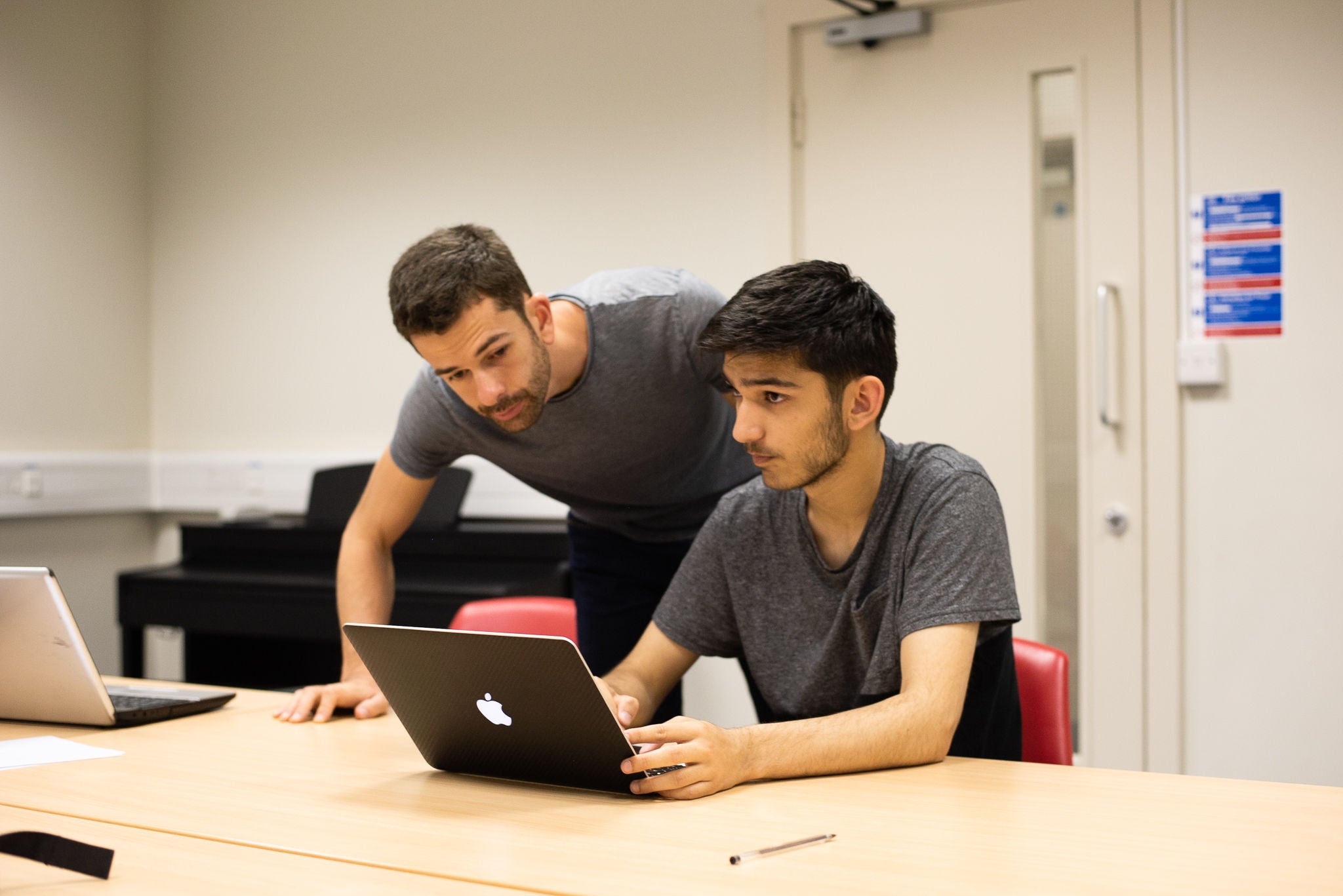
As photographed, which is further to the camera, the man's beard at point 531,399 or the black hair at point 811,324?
the man's beard at point 531,399

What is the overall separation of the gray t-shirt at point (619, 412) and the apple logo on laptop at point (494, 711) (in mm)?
731

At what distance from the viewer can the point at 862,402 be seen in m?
1.47

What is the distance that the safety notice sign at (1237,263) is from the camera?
8.77ft

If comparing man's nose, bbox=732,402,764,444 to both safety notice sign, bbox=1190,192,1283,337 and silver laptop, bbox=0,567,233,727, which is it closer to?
silver laptop, bbox=0,567,233,727

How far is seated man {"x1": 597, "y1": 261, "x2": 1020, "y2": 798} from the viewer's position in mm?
1331

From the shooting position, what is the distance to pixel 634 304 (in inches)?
75.7

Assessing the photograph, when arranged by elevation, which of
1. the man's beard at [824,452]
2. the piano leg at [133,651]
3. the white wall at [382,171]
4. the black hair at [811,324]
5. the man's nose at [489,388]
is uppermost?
the white wall at [382,171]

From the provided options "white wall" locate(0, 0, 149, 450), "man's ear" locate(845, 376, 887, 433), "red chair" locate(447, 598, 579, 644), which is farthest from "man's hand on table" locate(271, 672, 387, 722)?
"white wall" locate(0, 0, 149, 450)

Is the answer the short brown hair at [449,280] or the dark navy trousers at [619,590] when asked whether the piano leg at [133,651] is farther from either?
the short brown hair at [449,280]

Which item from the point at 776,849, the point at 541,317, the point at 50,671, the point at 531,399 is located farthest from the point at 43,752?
the point at 776,849

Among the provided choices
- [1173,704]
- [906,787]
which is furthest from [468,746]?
[1173,704]

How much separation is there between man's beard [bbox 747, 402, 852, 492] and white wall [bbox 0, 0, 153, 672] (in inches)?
115

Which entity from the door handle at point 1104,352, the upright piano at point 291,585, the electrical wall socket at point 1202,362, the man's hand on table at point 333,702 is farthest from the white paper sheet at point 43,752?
the electrical wall socket at point 1202,362

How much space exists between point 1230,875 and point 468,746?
0.75m
